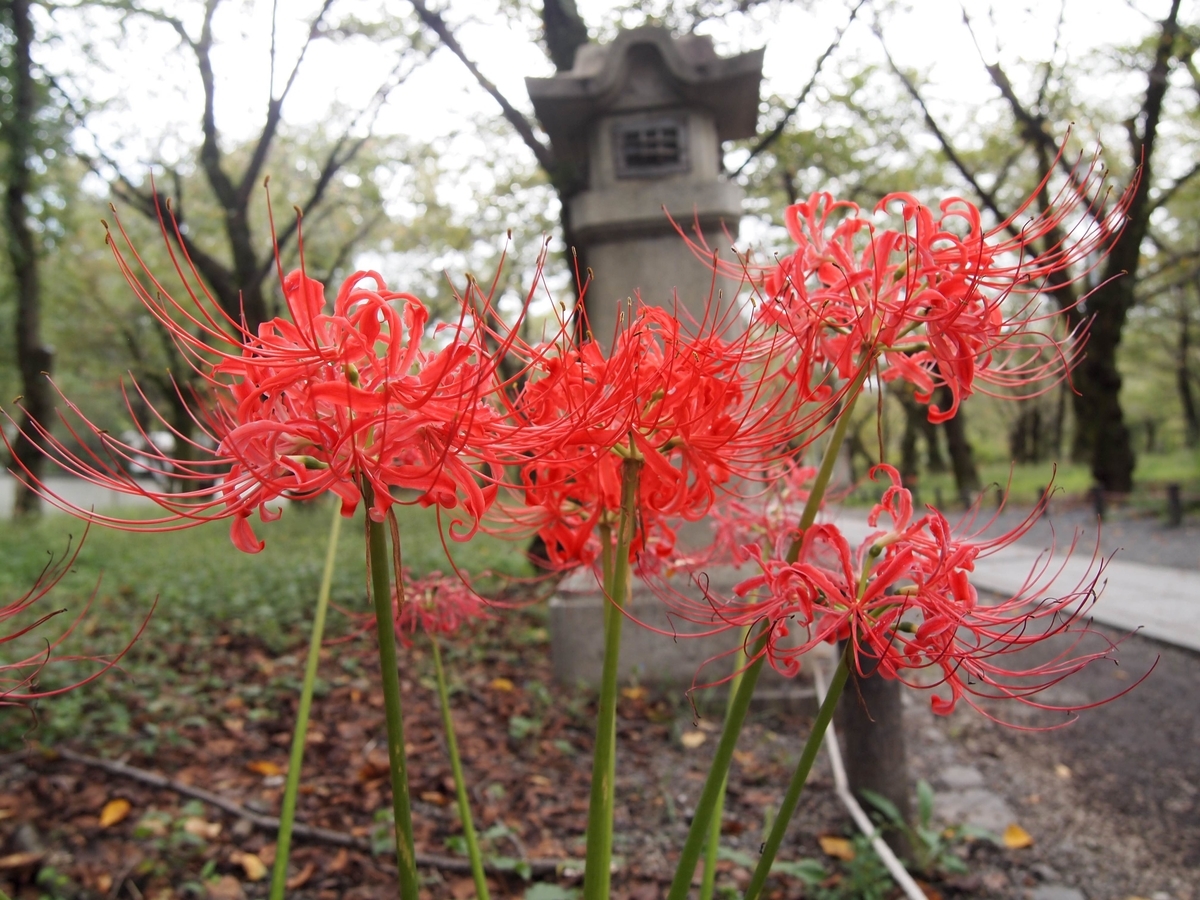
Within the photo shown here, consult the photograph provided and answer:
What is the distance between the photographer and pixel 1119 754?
155 inches

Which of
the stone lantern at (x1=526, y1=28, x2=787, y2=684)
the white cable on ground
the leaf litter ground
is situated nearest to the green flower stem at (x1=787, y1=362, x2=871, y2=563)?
the white cable on ground

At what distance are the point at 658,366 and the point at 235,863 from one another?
254 centimetres

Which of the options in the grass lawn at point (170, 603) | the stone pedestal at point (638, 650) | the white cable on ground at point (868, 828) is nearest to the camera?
the white cable on ground at point (868, 828)

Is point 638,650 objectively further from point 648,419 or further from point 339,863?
point 648,419

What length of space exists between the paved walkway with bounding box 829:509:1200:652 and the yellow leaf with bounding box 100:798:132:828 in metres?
3.01

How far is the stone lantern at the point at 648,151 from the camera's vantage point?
436cm

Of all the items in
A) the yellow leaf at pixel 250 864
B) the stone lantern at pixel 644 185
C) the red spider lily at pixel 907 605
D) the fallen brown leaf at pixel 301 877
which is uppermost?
the stone lantern at pixel 644 185

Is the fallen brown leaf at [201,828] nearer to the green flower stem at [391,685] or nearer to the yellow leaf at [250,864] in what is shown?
the yellow leaf at [250,864]

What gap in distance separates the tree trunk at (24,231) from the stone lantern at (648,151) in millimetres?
5310

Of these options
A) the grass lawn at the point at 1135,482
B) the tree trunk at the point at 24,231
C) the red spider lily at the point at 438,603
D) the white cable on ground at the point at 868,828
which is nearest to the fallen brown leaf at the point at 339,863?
the red spider lily at the point at 438,603

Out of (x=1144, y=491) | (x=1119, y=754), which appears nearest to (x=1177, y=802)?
(x=1119, y=754)

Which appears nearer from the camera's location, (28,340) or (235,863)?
(235,863)

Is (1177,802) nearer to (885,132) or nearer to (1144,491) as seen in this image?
(885,132)

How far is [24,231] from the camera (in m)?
9.66
